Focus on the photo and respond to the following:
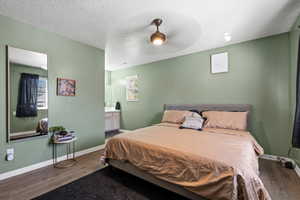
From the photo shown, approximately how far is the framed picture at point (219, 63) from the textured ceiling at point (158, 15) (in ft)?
0.94

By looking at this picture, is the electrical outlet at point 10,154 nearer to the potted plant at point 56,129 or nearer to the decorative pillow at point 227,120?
the potted plant at point 56,129

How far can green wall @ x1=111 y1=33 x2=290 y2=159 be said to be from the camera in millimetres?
2621

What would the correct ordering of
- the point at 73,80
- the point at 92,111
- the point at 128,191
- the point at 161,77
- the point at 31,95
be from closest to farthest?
the point at 128,191, the point at 31,95, the point at 73,80, the point at 92,111, the point at 161,77

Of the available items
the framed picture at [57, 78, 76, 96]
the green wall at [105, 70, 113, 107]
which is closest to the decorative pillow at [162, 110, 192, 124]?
the framed picture at [57, 78, 76, 96]

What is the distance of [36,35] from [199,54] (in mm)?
3503

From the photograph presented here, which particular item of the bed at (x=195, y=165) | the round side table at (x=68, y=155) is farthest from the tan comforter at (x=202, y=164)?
the round side table at (x=68, y=155)

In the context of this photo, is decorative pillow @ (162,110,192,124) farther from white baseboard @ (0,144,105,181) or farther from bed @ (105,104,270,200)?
white baseboard @ (0,144,105,181)

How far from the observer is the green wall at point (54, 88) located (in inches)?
85.2

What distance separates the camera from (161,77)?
423cm

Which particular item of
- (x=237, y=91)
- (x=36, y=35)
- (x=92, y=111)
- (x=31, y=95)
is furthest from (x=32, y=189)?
(x=237, y=91)

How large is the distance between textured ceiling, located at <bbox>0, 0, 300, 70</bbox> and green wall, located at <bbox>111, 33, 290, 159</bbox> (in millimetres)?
342

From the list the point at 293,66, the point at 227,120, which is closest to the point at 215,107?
the point at 227,120

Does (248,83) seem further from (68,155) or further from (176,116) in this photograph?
(68,155)

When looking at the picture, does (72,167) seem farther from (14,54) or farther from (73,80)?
(14,54)
